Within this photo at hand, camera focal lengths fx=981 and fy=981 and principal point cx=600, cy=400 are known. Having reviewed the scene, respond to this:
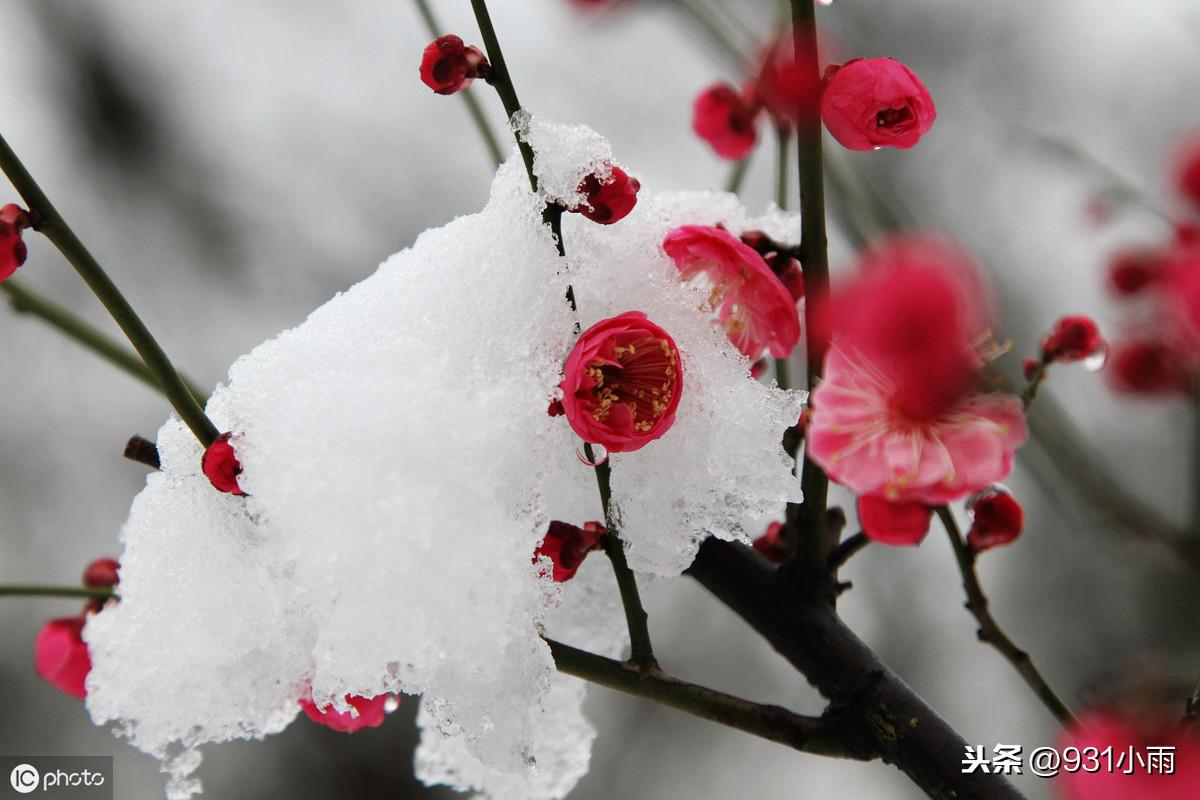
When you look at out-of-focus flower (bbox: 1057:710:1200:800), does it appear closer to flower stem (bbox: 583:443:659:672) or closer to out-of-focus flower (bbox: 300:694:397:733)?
flower stem (bbox: 583:443:659:672)

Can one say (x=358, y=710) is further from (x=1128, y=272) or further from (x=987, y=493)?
(x=1128, y=272)

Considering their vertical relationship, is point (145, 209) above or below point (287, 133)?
below

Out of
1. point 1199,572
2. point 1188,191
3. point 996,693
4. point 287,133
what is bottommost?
point 1199,572

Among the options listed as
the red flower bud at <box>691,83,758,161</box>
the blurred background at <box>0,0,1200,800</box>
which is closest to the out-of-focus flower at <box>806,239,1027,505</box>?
the red flower bud at <box>691,83,758,161</box>

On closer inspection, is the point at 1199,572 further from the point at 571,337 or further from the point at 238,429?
the point at 238,429

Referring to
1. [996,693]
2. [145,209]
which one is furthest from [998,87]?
[145,209]

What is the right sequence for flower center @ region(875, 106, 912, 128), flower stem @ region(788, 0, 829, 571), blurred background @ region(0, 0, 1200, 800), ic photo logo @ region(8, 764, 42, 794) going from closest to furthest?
flower stem @ region(788, 0, 829, 571), flower center @ region(875, 106, 912, 128), ic photo logo @ region(8, 764, 42, 794), blurred background @ region(0, 0, 1200, 800)
